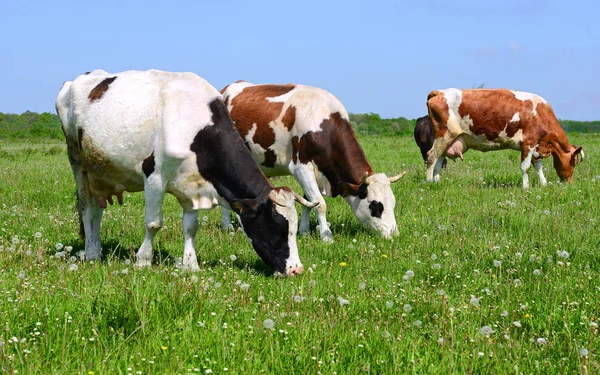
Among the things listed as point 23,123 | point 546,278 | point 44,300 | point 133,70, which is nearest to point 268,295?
point 44,300

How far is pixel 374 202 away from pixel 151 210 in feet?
11.2

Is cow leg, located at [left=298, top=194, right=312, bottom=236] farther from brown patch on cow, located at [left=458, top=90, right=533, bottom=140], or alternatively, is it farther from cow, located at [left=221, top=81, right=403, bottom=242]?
brown patch on cow, located at [left=458, top=90, right=533, bottom=140]

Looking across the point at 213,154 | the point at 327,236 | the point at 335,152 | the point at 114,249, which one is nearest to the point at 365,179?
the point at 335,152

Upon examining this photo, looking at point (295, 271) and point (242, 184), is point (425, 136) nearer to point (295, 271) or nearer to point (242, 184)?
point (242, 184)

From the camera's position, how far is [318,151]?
970 cm

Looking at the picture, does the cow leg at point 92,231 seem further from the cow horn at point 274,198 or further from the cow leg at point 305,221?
the cow leg at point 305,221

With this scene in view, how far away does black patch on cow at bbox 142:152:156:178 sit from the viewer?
24.0ft

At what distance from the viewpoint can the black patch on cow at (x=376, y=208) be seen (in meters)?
9.36

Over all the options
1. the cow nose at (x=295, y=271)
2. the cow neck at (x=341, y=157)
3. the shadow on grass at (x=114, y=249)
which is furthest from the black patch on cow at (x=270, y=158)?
the cow nose at (x=295, y=271)

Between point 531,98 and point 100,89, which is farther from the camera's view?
point 531,98

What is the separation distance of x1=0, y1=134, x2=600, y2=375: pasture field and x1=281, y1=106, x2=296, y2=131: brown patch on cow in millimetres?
1813

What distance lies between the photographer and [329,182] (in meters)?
9.92

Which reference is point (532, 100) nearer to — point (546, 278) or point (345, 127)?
point (345, 127)

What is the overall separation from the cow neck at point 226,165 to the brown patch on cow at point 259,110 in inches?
113
